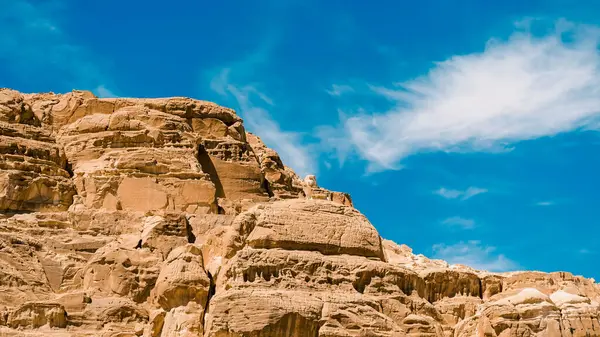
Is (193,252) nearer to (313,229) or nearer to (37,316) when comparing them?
(313,229)

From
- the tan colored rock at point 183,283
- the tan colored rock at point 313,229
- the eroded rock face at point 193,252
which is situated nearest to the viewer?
the eroded rock face at point 193,252

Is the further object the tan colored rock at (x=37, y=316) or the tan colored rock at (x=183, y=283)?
the tan colored rock at (x=37, y=316)

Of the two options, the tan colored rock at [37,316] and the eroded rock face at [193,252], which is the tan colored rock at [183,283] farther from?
the tan colored rock at [37,316]

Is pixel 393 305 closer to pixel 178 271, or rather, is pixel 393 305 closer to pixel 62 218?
pixel 178 271

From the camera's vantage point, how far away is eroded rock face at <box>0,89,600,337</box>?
127 ft

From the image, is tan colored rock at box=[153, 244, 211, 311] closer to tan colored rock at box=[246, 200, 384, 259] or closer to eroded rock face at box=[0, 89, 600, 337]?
eroded rock face at box=[0, 89, 600, 337]

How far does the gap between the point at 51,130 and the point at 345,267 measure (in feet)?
81.3

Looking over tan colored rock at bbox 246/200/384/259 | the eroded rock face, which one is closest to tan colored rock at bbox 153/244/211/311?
the eroded rock face

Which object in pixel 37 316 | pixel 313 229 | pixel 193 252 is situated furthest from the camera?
pixel 193 252

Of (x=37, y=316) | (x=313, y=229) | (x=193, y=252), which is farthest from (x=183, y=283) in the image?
(x=37, y=316)

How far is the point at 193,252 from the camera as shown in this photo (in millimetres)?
42781

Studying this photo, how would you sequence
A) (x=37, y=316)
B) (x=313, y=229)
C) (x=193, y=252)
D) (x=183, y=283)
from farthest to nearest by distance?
(x=193, y=252), (x=37, y=316), (x=183, y=283), (x=313, y=229)

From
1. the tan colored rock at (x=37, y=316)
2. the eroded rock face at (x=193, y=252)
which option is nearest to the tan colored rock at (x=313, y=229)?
the eroded rock face at (x=193, y=252)

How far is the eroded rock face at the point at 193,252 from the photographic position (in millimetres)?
38594
